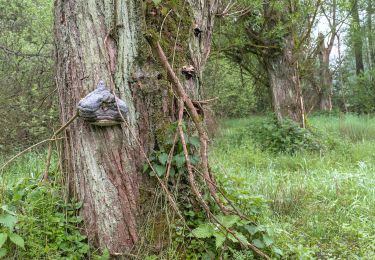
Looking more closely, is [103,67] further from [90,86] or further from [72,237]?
[72,237]

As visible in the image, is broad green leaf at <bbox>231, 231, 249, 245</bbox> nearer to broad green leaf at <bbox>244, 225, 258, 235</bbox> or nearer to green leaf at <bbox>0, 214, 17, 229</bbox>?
broad green leaf at <bbox>244, 225, 258, 235</bbox>

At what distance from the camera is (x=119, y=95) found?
253 centimetres

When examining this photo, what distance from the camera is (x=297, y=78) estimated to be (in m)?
8.63

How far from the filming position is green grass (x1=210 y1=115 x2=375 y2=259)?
3107mm

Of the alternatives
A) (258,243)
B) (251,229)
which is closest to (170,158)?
(251,229)

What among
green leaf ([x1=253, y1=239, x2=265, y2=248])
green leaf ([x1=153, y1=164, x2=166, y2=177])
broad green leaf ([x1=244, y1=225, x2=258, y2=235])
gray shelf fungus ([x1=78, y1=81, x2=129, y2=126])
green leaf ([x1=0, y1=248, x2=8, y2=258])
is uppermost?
gray shelf fungus ([x1=78, y1=81, x2=129, y2=126])

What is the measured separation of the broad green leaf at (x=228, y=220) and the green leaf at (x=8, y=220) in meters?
1.22

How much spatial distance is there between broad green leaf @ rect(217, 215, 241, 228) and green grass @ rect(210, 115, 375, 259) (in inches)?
12.9

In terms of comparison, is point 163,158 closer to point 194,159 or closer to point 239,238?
point 194,159

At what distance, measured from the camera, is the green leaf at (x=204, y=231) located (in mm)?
2403

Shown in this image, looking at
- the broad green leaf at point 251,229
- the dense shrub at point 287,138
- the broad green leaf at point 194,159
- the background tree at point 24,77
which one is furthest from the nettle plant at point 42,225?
the dense shrub at point 287,138

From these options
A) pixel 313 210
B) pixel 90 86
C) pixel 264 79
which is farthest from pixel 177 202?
pixel 264 79

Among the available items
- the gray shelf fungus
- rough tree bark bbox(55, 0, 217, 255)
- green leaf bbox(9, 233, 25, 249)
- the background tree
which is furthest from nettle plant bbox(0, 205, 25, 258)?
the background tree

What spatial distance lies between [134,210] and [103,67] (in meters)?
0.94
